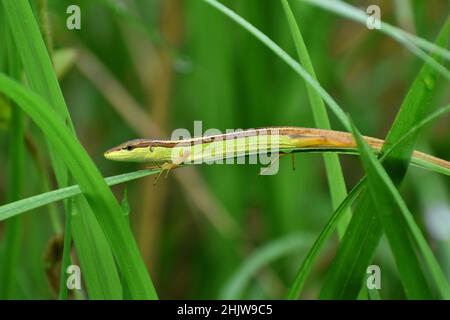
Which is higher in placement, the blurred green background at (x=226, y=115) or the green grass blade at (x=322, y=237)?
the blurred green background at (x=226, y=115)

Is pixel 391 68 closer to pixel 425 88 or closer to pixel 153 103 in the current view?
pixel 153 103

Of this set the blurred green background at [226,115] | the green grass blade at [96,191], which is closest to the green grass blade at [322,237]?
the green grass blade at [96,191]

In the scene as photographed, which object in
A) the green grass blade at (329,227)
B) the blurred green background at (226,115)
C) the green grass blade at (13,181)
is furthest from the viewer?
the blurred green background at (226,115)

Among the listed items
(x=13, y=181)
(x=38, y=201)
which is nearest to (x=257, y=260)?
(x=13, y=181)

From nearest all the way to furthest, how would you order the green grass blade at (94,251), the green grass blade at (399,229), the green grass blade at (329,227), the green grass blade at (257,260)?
1. the green grass blade at (399,229)
2. the green grass blade at (329,227)
3. the green grass blade at (94,251)
4. the green grass blade at (257,260)

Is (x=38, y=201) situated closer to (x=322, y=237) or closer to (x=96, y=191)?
(x=96, y=191)

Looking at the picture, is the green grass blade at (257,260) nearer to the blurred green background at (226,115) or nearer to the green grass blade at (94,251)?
the blurred green background at (226,115)
